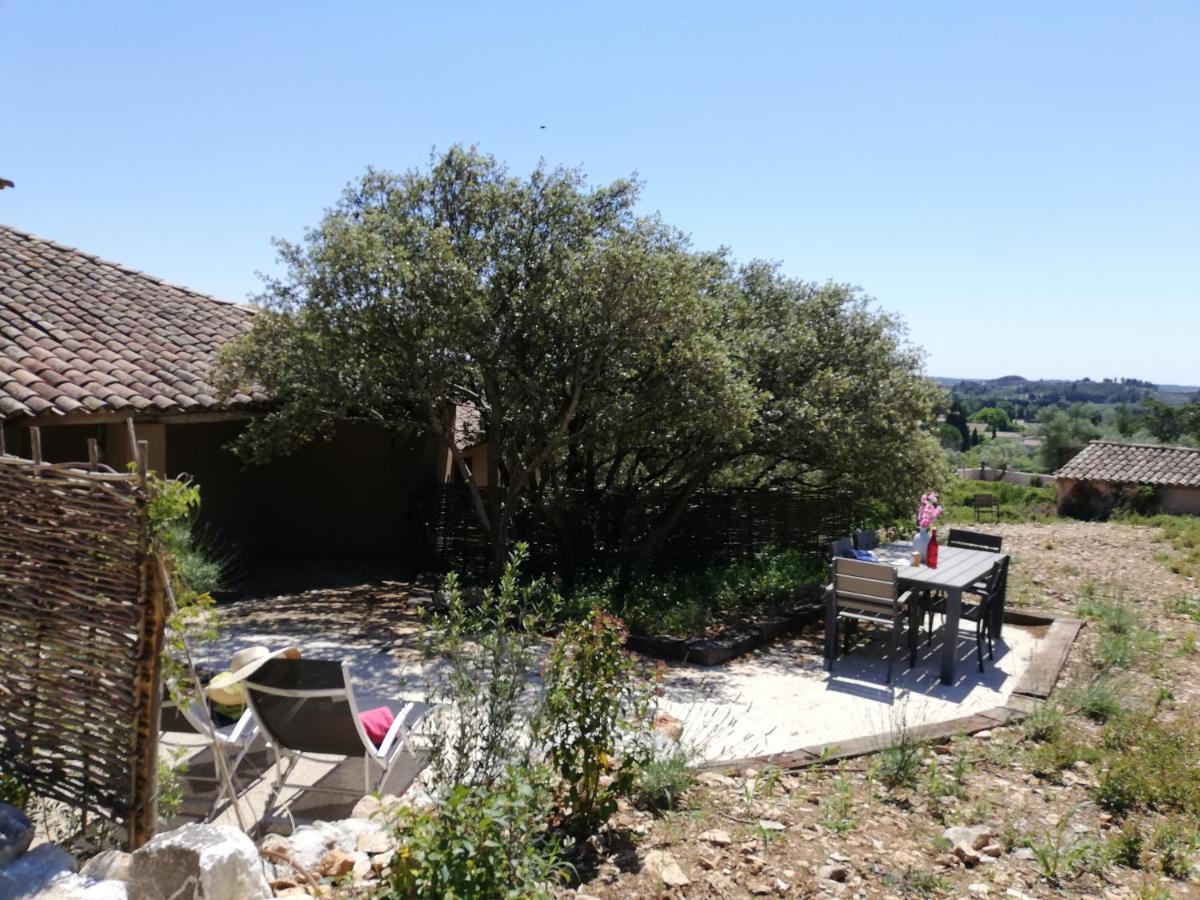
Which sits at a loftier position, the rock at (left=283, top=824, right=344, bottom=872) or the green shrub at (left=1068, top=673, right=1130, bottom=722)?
the rock at (left=283, top=824, right=344, bottom=872)

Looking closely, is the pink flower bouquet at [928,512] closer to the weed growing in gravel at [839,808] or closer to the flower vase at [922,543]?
the flower vase at [922,543]

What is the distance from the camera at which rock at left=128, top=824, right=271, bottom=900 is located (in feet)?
9.30

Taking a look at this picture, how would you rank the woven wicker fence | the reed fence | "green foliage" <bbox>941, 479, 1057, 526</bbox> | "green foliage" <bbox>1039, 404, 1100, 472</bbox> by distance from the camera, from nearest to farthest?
the woven wicker fence → the reed fence → "green foliage" <bbox>941, 479, 1057, 526</bbox> → "green foliage" <bbox>1039, 404, 1100, 472</bbox>

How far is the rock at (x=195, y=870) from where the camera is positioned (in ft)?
9.30

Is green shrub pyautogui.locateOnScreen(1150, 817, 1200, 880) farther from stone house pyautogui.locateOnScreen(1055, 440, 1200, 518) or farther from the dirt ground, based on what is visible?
stone house pyautogui.locateOnScreen(1055, 440, 1200, 518)

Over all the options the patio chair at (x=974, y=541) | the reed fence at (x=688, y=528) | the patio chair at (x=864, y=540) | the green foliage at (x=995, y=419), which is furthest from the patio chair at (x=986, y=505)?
the green foliage at (x=995, y=419)

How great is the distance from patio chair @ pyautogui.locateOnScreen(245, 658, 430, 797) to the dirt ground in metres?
1.37

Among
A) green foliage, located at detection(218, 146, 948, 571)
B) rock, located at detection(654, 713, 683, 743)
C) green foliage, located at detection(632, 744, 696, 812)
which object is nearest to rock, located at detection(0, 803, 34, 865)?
green foliage, located at detection(632, 744, 696, 812)

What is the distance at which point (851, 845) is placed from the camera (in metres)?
3.97

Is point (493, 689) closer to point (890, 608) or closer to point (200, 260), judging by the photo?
point (890, 608)

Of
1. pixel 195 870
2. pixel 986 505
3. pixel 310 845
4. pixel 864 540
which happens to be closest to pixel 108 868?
pixel 195 870

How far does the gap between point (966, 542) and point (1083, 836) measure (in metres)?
5.58

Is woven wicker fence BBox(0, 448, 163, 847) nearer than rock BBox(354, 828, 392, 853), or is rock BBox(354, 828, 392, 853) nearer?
woven wicker fence BBox(0, 448, 163, 847)

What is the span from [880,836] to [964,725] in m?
2.16
